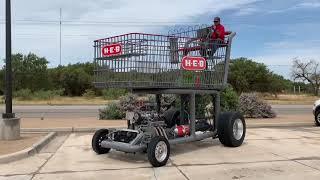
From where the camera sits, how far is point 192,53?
443 inches

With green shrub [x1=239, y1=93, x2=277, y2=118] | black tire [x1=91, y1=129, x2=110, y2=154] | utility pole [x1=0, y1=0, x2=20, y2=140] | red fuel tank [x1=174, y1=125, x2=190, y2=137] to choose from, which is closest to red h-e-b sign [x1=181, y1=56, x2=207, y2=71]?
red fuel tank [x1=174, y1=125, x2=190, y2=137]

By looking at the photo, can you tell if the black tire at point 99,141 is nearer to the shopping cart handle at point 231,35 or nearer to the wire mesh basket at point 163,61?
the wire mesh basket at point 163,61

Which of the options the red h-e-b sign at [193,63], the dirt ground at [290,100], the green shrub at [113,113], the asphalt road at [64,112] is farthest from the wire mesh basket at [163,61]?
the dirt ground at [290,100]

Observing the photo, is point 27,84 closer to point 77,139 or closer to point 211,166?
point 77,139

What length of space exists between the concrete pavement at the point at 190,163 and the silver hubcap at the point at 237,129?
0.28 meters

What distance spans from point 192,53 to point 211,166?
2.73 meters

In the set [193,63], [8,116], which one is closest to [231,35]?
[193,63]

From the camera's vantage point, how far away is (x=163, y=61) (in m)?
10.5

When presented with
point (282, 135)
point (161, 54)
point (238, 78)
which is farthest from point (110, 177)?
point (238, 78)

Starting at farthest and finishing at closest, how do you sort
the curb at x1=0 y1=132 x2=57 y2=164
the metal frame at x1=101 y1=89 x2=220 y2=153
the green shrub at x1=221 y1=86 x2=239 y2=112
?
the green shrub at x1=221 y1=86 x2=239 y2=112 < the curb at x1=0 y1=132 x2=57 y2=164 < the metal frame at x1=101 y1=89 x2=220 y2=153

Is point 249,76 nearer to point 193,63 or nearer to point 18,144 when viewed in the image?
point 18,144

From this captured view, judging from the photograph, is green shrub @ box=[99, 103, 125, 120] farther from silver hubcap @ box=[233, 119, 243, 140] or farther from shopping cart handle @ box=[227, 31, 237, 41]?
shopping cart handle @ box=[227, 31, 237, 41]

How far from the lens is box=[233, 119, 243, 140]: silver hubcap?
12126 millimetres

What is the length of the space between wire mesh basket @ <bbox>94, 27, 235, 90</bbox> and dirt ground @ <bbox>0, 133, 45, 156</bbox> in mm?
2325
